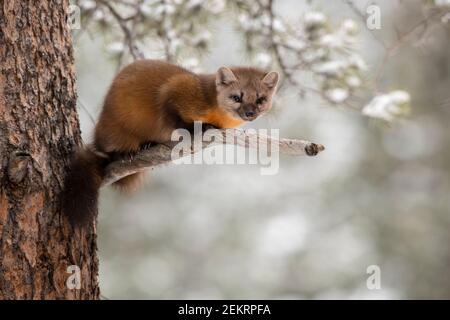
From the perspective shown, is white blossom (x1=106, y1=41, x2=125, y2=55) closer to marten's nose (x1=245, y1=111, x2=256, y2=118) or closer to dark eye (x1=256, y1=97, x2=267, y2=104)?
dark eye (x1=256, y1=97, x2=267, y2=104)

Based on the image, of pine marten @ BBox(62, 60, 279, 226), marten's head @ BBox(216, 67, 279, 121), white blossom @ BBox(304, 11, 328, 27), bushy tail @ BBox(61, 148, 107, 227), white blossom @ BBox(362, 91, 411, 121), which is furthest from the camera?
white blossom @ BBox(304, 11, 328, 27)

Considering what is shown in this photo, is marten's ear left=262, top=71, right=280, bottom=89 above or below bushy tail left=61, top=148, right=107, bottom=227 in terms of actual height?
above

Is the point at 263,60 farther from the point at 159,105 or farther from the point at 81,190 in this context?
the point at 81,190

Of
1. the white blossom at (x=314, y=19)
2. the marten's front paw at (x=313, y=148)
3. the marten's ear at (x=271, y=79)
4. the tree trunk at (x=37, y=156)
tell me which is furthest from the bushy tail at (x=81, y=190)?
the white blossom at (x=314, y=19)

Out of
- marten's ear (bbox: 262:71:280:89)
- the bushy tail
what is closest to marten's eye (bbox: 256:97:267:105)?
marten's ear (bbox: 262:71:280:89)

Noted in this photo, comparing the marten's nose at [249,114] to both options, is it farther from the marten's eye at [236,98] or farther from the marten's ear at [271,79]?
the marten's ear at [271,79]

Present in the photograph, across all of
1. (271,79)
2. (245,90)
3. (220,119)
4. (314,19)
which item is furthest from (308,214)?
(220,119)

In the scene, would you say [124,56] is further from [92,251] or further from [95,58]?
[95,58]

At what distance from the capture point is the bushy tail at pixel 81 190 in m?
3.39

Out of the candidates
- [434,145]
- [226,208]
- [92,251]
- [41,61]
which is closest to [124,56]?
[41,61]

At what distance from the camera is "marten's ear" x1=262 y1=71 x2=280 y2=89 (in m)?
4.52

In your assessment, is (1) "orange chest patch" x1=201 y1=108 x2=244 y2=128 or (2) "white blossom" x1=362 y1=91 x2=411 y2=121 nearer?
(1) "orange chest patch" x1=201 y1=108 x2=244 y2=128

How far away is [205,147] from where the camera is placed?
3805 millimetres

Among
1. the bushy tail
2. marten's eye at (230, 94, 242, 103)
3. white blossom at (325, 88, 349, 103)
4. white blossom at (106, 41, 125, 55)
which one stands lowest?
the bushy tail
